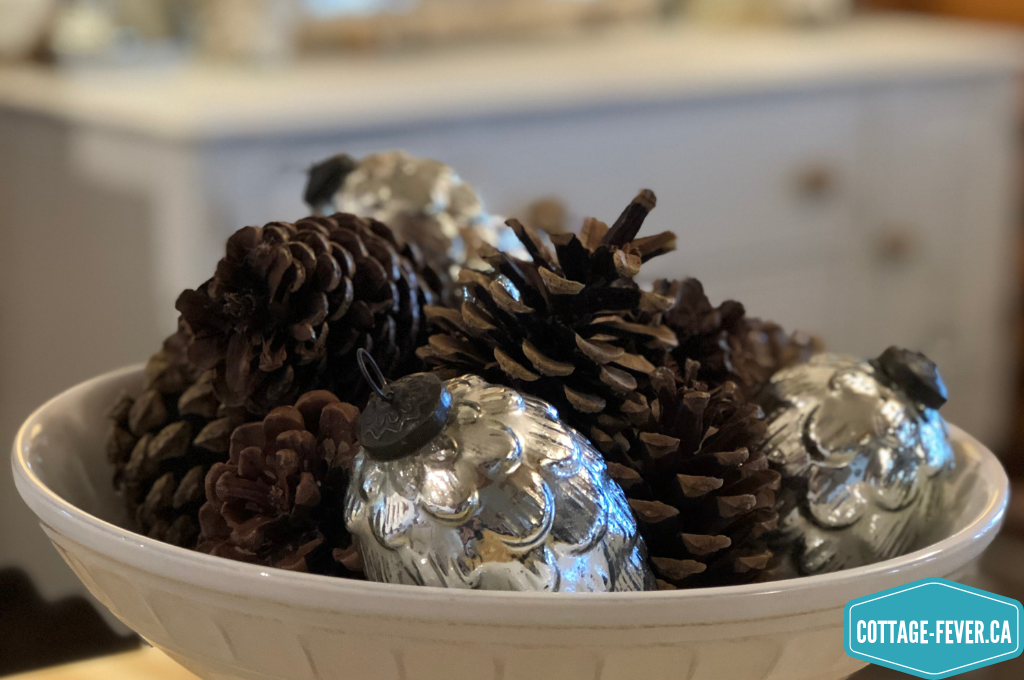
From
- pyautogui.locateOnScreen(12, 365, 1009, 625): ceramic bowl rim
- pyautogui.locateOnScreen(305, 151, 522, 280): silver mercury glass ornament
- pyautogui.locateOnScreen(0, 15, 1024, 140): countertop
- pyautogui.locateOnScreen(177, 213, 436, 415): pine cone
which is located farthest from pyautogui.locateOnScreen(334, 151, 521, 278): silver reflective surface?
pyautogui.locateOnScreen(0, 15, 1024, 140): countertop

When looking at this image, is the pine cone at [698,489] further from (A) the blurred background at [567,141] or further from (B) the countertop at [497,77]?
(B) the countertop at [497,77]

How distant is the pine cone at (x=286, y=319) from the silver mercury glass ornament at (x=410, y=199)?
0.11 metres

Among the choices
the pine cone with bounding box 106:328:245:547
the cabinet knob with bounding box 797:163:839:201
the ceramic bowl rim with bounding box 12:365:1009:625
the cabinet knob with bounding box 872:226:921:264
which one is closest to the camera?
the ceramic bowl rim with bounding box 12:365:1009:625

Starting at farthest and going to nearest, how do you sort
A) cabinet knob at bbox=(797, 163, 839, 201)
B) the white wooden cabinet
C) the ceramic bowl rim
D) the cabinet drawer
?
cabinet knob at bbox=(797, 163, 839, 201), the cabinet drawer, the white wooden cabinet, the ceramic bowl rim

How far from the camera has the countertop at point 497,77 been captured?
46.9 inches

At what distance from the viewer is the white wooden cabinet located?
1.19 metres

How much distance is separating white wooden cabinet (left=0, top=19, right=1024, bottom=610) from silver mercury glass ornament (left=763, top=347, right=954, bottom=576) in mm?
488

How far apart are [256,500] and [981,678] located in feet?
1.15

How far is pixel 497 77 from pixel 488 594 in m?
1.23

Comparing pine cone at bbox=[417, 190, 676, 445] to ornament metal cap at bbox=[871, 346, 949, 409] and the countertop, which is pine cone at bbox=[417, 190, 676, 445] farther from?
the countertop

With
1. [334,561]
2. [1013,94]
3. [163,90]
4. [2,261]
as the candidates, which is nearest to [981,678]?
[334,561]

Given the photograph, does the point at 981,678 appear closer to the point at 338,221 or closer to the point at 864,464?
the point at 864,464

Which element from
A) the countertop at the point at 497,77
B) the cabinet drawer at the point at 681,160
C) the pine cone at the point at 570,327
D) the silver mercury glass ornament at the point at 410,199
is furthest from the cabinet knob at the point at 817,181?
the pine cone at the point at 570,327

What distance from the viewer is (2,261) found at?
136 cm
